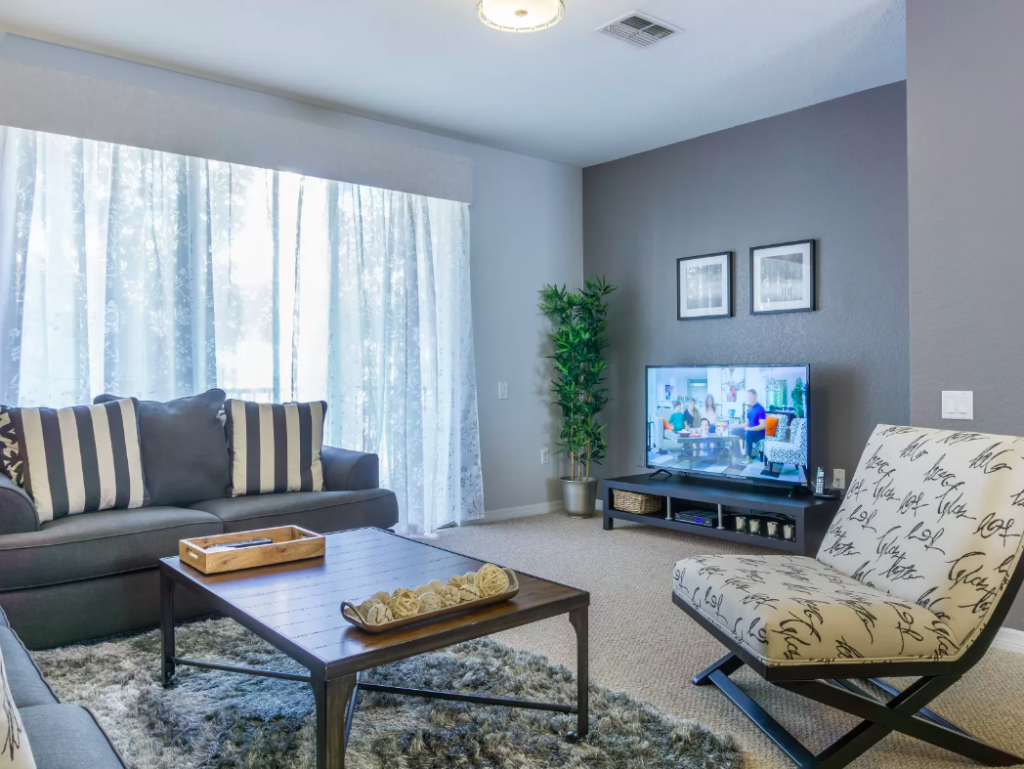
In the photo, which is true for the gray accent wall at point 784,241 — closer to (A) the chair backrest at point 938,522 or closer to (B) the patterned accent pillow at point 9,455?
(A) the chair backrest at point 938,522

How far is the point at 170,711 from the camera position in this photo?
2.19 metres

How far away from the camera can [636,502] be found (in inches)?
184

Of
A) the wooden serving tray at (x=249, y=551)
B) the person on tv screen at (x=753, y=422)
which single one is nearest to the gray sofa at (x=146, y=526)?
the wooden serving tray at (x=249, y=551)

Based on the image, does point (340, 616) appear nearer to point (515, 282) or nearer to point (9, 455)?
point (9, 455)

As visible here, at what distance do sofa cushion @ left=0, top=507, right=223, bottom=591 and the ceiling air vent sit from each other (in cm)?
275

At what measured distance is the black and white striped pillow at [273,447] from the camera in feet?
11.7

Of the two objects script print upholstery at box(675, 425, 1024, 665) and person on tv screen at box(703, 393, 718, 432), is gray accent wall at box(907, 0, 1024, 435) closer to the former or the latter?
script print upholstery at box(675, 425, 1024, 665)

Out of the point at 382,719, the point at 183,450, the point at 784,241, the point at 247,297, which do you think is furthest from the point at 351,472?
the point at 784,241

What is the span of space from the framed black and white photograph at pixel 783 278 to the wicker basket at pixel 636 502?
1.33 m

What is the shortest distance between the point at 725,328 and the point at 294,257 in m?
2.68

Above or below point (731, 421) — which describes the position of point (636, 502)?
below

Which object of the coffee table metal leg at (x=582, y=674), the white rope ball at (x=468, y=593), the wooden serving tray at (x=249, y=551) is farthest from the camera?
the wooden serving tray at (x=249, y=551)

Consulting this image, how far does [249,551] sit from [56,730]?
1092 mm

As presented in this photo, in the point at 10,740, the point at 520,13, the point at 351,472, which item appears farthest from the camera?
the point at 351,472
